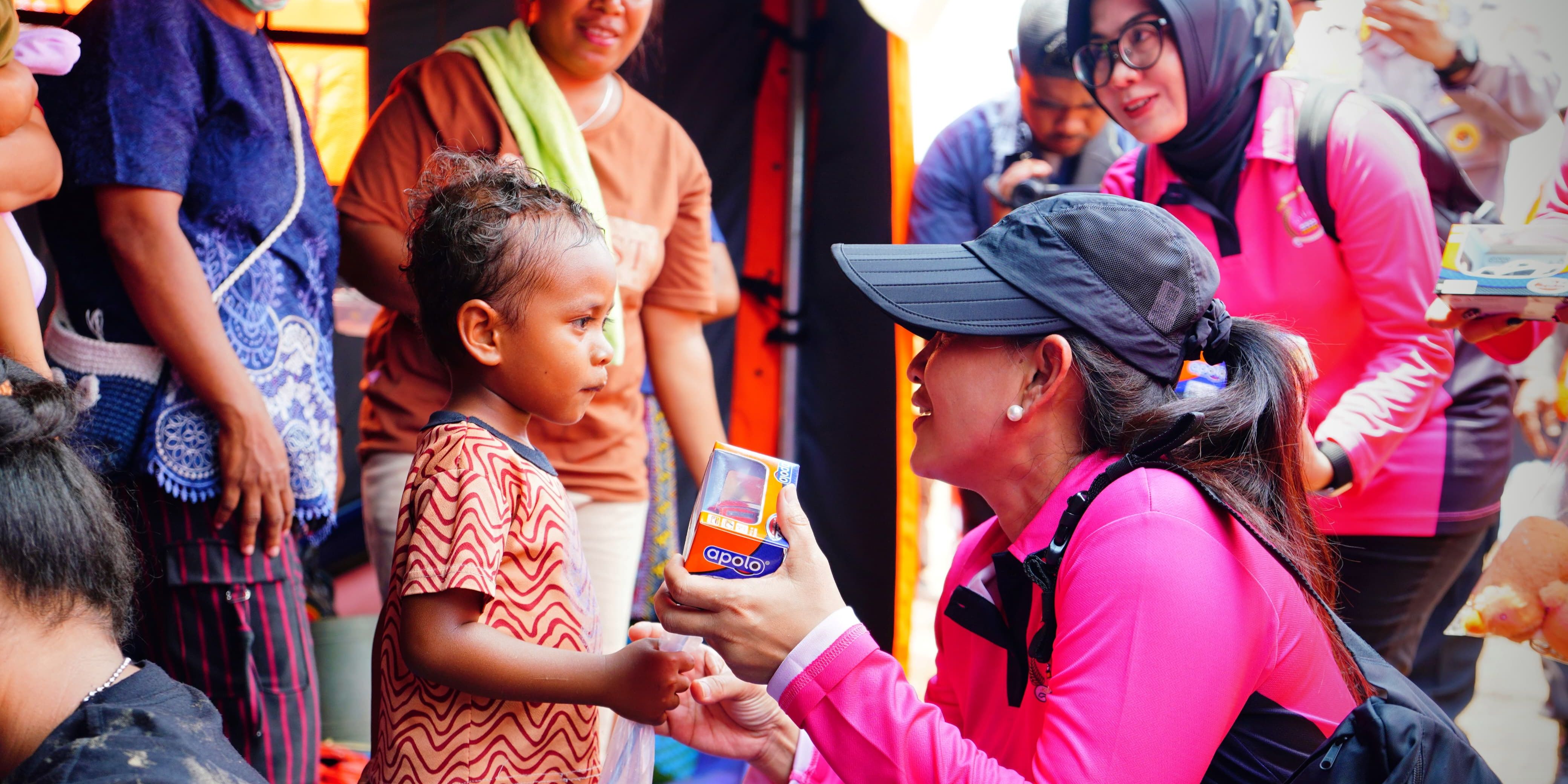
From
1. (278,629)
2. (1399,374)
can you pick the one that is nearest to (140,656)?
(278,629)

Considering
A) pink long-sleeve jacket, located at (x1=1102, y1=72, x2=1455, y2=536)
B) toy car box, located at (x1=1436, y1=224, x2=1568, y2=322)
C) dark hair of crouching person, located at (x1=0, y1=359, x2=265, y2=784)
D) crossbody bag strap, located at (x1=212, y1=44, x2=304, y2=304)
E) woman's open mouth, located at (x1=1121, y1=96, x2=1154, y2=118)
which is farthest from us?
woman's open mouth, located at (x1=1121, y1=96, x2=1154, y2=118)

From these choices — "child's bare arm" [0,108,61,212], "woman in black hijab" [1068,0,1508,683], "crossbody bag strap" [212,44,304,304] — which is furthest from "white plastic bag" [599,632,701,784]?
"woman in black hijab" [1068,0,1508,683]

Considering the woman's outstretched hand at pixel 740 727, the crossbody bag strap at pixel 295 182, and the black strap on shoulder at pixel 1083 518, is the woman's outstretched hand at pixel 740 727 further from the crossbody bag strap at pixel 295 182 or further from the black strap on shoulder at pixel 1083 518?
the crossbody bag strap at pixel 295 182

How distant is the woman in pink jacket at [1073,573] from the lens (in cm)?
114

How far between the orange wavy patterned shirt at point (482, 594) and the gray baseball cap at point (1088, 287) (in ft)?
1.77

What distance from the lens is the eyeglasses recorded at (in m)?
2.51

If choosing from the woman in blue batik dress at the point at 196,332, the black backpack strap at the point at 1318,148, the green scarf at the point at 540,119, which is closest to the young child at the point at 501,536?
the woman in blue batik dress at the point at 196,332

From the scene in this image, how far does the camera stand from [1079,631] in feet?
3.84

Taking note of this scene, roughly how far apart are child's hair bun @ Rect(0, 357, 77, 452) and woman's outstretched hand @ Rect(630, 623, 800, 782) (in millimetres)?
755

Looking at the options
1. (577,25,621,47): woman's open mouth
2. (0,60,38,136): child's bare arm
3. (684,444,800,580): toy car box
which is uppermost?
(577,25,621,47): woman's open mouth

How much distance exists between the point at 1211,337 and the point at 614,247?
1.56 m

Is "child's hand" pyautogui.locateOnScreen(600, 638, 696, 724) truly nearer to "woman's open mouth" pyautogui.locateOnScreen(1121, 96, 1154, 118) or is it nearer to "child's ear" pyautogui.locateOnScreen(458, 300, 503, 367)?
"child's ear" pyautogui.locateOnScreen(458, 300, 503, 367)

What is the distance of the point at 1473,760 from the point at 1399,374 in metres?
1.28

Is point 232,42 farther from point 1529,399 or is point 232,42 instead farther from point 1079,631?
point 1529,399
